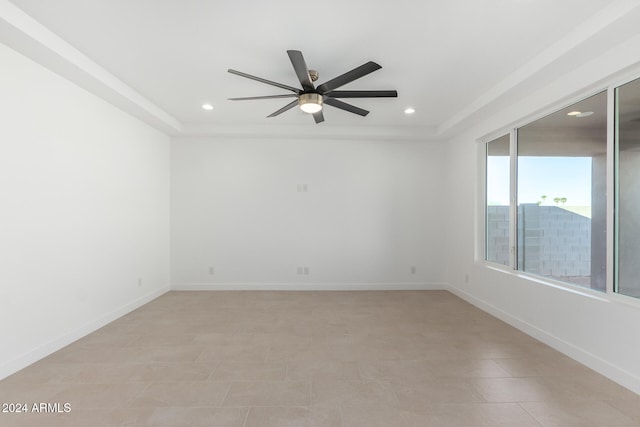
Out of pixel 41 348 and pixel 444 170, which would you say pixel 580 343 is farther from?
pixel 41 348

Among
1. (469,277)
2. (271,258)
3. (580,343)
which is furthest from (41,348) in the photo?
(469,277)

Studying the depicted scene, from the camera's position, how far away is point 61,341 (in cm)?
300

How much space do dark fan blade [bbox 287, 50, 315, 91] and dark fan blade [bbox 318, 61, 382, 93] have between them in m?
0.13

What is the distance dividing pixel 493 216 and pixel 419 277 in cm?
175

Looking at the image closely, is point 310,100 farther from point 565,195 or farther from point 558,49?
point 565,195

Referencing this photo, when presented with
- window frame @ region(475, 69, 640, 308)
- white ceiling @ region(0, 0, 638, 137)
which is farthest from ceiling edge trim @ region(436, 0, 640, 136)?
window frame @ region(475, 69, 640, 308)

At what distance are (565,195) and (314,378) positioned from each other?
3.02m

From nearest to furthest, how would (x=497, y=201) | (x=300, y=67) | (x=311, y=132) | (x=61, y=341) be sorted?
(x=300, y=67) → (x=61, y=341) → (x=497, y=201) → (x=311, y=132)

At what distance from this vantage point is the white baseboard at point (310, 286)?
17.7 ft

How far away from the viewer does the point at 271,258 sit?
5457 mm

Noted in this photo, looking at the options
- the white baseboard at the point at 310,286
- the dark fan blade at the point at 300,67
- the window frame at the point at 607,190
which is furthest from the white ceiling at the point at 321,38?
the white baseboard at the point at 310,286

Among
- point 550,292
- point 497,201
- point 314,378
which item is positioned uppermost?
point 497,201

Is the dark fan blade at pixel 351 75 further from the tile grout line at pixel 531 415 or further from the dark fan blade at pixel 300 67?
the tile grout line at pixel 531 415

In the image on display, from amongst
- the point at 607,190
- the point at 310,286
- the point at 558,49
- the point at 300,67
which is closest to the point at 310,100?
the point at 300,67
